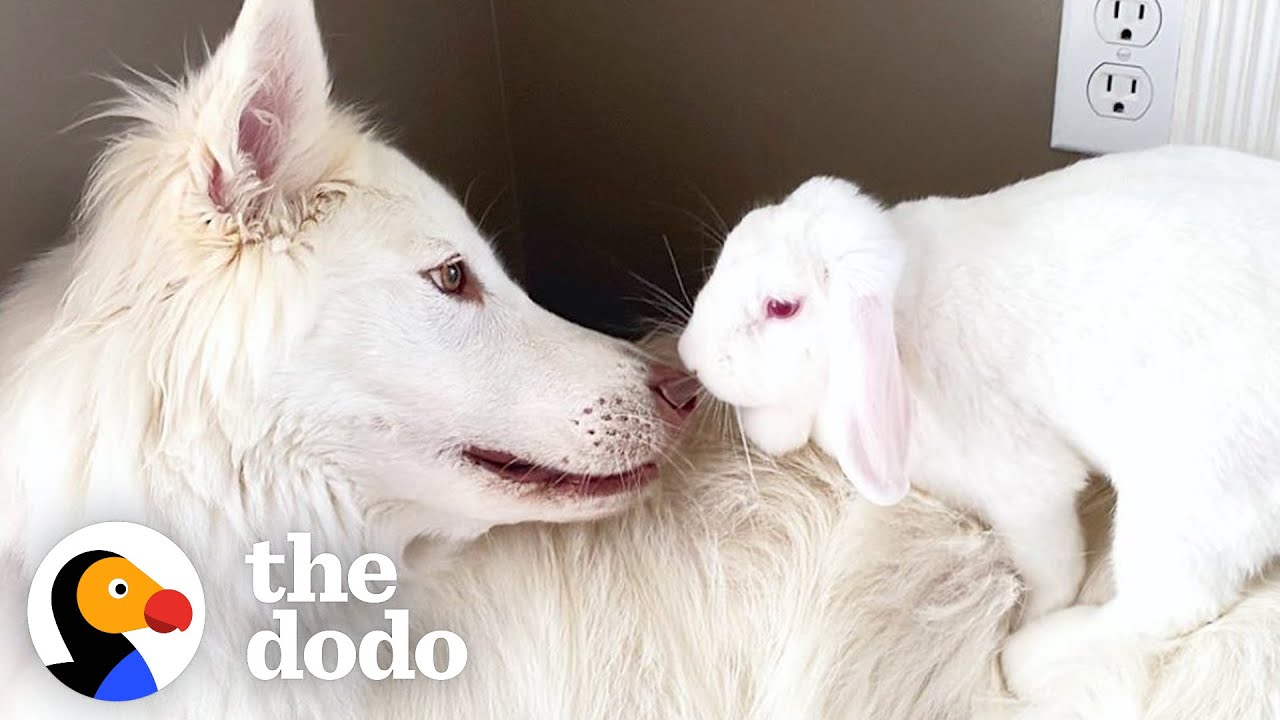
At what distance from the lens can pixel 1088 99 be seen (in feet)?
4.23

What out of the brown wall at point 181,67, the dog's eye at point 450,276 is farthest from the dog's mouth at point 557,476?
the brown wall at point 181,67

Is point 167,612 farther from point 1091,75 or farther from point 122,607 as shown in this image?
point 1091,75

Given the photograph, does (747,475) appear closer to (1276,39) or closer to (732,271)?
(732,271)

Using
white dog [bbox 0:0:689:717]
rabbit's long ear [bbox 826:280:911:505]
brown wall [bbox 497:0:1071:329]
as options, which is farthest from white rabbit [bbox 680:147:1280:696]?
brown wall [bbox 497:0:1071:329]

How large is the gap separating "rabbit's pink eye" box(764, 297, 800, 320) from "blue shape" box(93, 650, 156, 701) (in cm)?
44

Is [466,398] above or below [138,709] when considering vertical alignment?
above

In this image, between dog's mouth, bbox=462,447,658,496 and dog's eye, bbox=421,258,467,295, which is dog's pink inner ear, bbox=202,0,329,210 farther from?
dog's mouth, bbox=462,447,658,496

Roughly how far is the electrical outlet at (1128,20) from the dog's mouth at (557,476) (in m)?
0.62

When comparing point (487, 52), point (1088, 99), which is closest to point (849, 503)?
point (1088, 99)

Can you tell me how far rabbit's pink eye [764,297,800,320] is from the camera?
0.90 metres

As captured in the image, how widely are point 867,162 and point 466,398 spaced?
0.68 m

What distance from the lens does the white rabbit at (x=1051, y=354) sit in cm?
83

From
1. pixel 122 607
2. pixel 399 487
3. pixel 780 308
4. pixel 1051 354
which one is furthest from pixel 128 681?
pixel 1051 354

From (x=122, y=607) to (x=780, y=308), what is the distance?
44 centimetres
